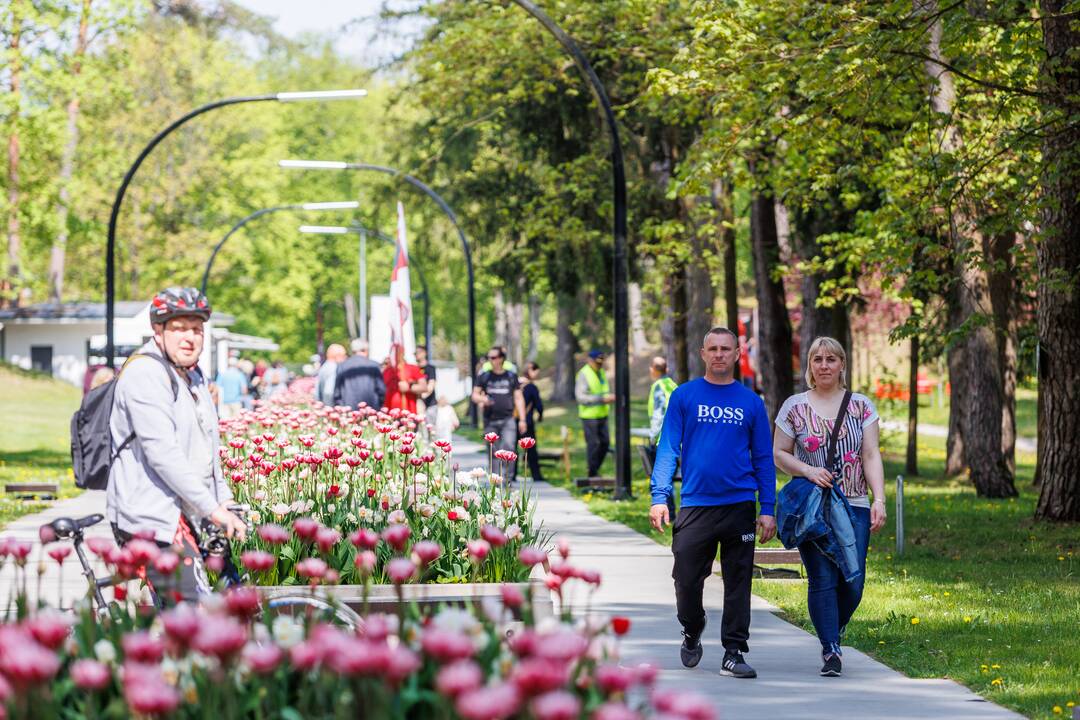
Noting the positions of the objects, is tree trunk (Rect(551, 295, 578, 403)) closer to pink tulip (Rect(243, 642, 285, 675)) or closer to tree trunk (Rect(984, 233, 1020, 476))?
tree trunk (Rect(984, 233, 1020, 476))

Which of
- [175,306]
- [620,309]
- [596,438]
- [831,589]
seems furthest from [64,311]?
[175,306]

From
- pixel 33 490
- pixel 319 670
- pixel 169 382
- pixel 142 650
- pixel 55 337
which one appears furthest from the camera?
pixel 55 337

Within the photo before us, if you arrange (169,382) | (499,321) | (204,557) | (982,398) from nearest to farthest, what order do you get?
(169,382) < (204,557) < (982,398) < (499,321)

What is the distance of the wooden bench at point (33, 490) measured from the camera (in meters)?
20.8

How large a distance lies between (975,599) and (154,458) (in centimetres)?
740

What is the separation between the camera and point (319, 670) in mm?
4371

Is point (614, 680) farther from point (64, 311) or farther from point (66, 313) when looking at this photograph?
point (64, 311)

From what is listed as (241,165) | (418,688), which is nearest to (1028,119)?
(418,688)

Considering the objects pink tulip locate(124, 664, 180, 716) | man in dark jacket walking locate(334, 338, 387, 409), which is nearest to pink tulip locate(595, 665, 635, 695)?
pink tulip locate(124, 664, 180, 716)

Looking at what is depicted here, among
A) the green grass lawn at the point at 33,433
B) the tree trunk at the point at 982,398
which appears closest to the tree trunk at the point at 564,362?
the green grass lawn at the point at 33,433

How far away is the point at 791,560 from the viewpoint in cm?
1393

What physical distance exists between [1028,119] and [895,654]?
305 inches

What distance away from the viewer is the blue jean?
8938mm

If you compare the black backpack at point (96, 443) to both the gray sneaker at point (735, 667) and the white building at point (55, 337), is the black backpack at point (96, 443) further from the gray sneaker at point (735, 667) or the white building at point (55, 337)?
the white building at point (55, 337)
